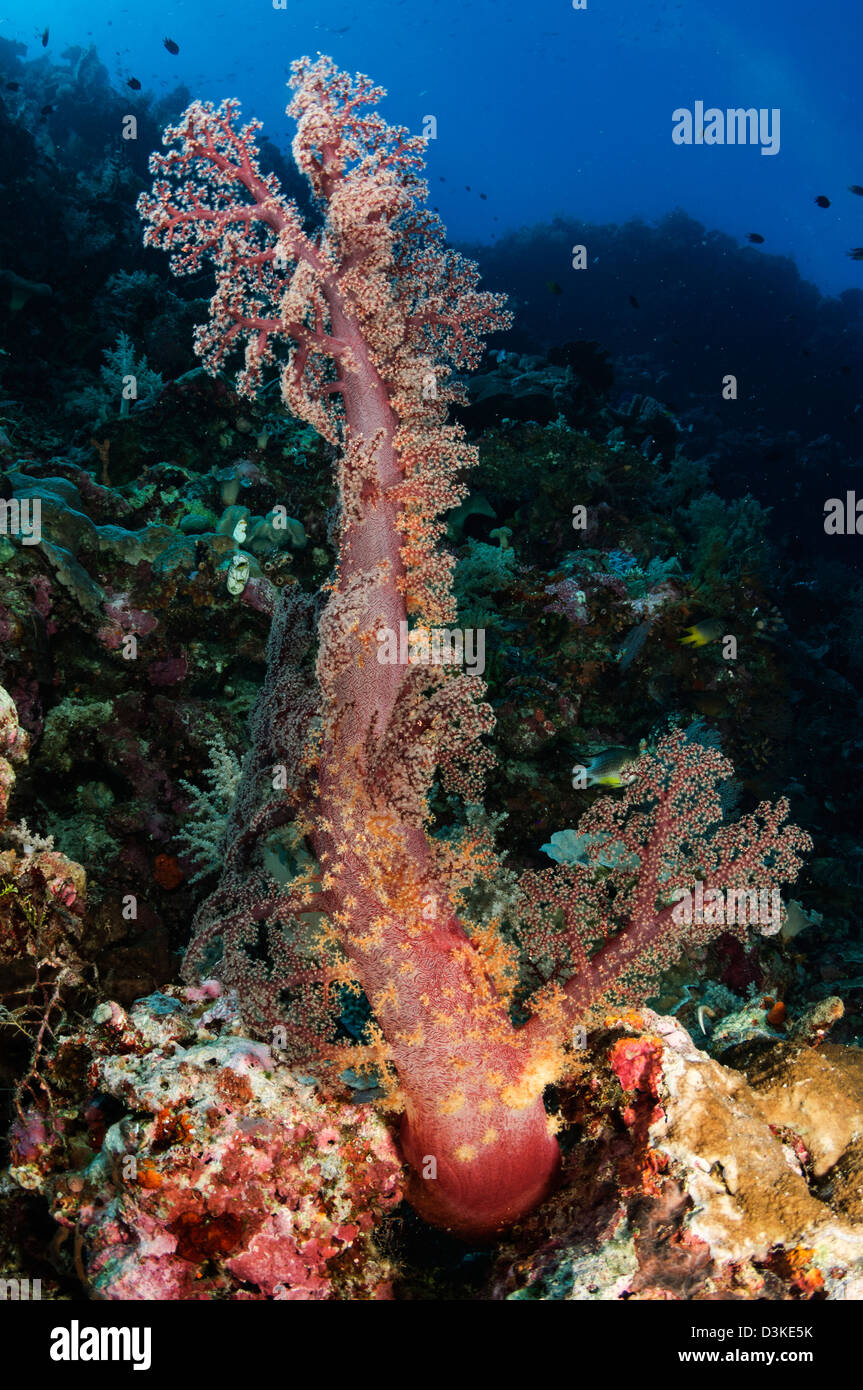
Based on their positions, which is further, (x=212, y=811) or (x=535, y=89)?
(x=535, y=89)

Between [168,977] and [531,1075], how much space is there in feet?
7.31

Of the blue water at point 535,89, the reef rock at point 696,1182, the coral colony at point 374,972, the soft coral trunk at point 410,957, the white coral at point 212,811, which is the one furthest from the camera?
the blue water at point 535,89

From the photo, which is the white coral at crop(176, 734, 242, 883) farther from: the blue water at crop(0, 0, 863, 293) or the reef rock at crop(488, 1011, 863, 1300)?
the blue water at crop(0, 0, 863, 293)

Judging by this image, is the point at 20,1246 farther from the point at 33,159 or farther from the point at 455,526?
the point at 33,159

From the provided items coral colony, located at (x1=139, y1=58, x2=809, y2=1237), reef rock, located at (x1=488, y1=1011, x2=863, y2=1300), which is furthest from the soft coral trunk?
reef rock, located at (x1=488, y1=1011, x2=863, y2=1300)

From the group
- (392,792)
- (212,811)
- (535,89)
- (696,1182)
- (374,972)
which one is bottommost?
(696,1182)

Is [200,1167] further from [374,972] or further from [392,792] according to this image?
[392,792]

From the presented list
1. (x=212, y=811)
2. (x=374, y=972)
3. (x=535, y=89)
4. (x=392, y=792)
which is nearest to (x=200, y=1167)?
(x=374, y=972)

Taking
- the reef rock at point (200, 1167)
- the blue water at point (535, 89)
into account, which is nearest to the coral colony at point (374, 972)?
the reef rock at point (200, 1167)

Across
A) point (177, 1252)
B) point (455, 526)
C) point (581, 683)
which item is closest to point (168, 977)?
point (177, 1252)

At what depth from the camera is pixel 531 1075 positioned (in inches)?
99.7

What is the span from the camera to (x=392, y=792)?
2668mm

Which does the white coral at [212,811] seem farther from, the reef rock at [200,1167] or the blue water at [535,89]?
the blue water at [535,89]

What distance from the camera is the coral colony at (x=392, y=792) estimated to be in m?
2.53
